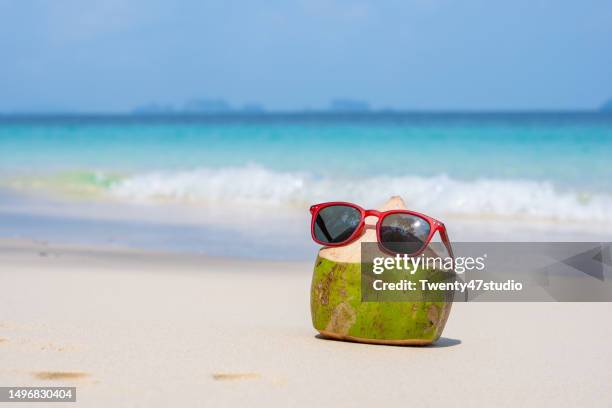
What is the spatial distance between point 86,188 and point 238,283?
1227 centimetres

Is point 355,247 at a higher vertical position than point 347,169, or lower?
lower

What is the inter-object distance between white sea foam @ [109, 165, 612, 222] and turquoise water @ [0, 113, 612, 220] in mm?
25

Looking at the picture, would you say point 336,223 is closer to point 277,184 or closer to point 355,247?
point 355,247

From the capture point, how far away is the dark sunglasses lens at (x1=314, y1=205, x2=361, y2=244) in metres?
4.10

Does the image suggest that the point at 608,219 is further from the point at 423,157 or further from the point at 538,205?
the point at 423,157

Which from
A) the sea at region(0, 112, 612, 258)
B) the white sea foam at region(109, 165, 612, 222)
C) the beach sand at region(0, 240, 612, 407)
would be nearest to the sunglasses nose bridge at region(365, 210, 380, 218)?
the beach sand at region(0, 240, 612, 407)

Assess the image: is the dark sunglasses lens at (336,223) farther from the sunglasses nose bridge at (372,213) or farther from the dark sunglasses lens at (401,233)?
the dark sunglasses lens at (401,233)

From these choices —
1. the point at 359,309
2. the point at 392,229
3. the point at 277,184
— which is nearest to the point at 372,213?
the point at 392,229

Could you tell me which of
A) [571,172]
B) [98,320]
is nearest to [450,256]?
[98,320]

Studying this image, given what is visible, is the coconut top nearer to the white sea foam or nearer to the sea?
the sea

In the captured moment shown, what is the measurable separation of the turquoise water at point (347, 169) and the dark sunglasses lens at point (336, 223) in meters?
9.01

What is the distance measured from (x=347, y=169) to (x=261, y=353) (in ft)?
52.4


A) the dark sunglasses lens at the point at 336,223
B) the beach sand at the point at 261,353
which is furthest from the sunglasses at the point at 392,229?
the beach sand at the point at 261,353

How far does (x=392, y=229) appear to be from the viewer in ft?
13.1
